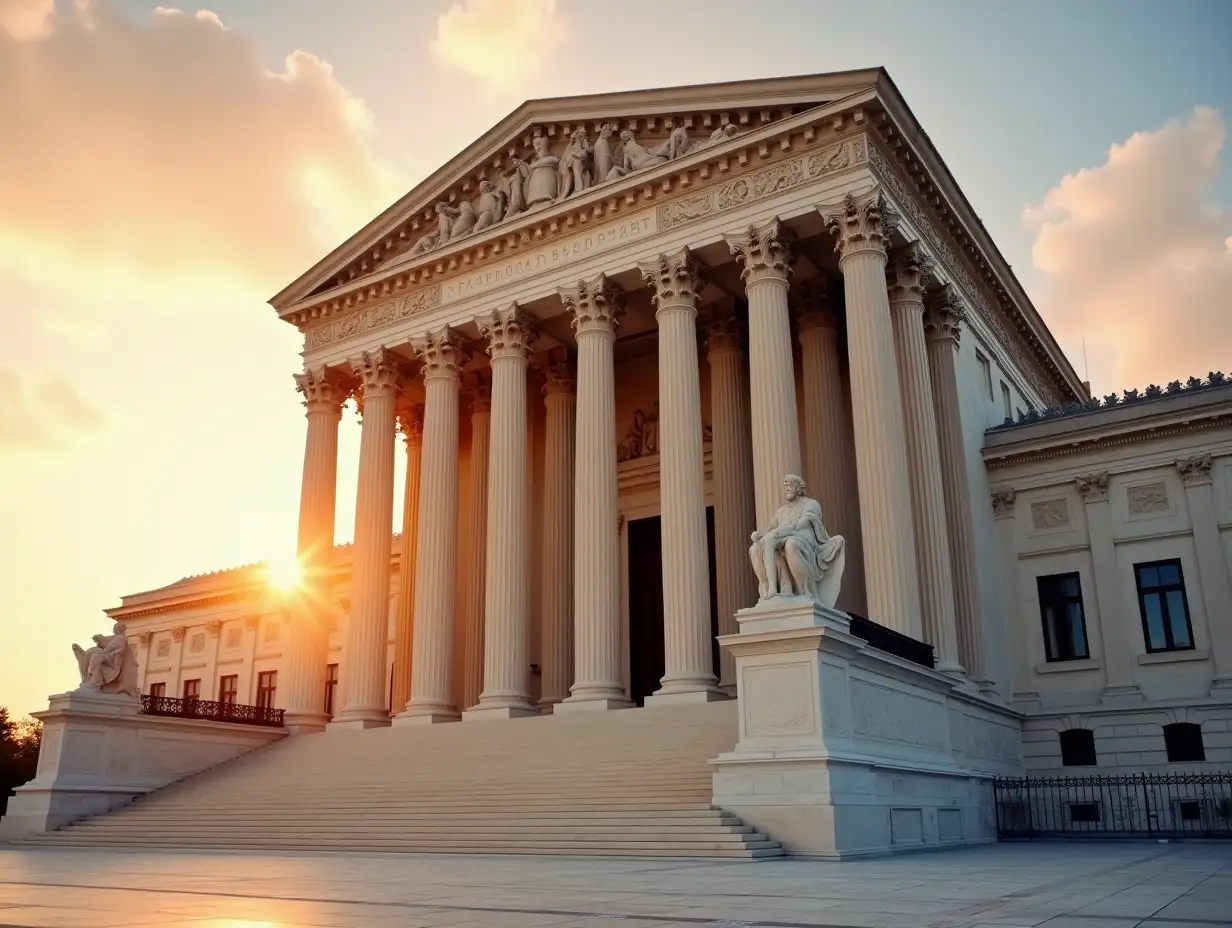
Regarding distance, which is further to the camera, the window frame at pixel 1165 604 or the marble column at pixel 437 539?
the marble column at pixel 437 539

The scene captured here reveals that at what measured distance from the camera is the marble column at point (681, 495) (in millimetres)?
24828

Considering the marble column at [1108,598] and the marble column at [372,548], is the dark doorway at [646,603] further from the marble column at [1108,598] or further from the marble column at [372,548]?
the marble column at [1108,598]

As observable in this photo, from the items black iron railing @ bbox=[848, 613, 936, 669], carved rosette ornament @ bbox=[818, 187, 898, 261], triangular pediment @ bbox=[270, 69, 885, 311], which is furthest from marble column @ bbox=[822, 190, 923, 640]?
triangular pediment @ bbox=[270, 69, 885, 311]

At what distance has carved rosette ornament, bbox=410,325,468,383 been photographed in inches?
1262

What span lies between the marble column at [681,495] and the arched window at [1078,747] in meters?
10.2

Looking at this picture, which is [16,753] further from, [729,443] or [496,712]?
[729,443]

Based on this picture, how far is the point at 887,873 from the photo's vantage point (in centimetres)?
1302

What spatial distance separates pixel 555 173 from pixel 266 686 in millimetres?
29490

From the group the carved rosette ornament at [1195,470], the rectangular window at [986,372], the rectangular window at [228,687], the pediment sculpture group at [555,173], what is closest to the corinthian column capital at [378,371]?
the pediment sculpture group at [555,173]

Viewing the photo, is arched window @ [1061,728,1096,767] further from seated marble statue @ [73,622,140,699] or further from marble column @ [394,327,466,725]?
seated marble statue @ [73,622,140,699]

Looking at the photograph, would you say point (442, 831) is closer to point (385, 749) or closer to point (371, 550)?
point (385, 749)

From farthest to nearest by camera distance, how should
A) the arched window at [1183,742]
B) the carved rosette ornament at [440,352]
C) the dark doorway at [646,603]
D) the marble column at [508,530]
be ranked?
the dark doorway at [646,603] → the carved rosette ornament at [440,352] → the marble column at [508,530] → the arched window at [1183,742]

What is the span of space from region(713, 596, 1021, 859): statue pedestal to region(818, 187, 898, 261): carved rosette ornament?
10.2m

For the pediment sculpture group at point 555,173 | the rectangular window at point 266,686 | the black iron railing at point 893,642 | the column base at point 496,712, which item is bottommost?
the column base at point 496,712
